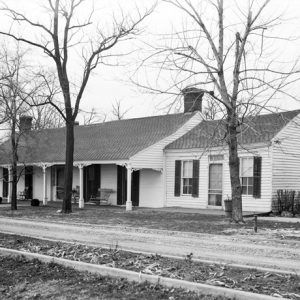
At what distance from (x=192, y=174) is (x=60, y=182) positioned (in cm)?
1108

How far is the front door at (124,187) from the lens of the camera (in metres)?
26.4

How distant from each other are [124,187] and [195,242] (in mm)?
15336

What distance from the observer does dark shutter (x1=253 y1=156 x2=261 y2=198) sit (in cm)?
2067

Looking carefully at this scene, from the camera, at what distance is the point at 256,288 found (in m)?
6.73

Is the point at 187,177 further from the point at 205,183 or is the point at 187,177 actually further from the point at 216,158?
the point at 216,158

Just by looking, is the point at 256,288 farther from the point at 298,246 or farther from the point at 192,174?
the point at 192,174

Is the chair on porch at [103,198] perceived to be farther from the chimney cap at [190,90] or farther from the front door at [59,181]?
the chimney cap at [190,90]

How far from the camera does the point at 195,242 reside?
12.0 m

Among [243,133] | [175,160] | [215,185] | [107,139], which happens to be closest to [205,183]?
[215,185]

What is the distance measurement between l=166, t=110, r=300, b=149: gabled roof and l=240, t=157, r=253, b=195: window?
31.5 inches

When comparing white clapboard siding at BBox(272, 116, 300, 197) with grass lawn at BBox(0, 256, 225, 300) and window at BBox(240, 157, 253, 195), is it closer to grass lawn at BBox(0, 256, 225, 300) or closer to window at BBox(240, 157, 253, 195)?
window at BBox(240, 157, 253, 195)

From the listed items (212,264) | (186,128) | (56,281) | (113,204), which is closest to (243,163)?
(186,128)

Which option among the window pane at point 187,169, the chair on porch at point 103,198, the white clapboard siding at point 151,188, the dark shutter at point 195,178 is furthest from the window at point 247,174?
the chair on porch at point 103,198

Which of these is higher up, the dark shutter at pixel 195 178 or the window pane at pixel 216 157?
the window pane at pixel 216 157
